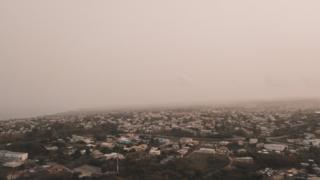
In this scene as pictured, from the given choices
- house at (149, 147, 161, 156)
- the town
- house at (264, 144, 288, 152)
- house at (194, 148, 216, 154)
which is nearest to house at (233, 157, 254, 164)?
the town

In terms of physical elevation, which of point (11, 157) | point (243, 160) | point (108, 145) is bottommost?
point (243, 160)

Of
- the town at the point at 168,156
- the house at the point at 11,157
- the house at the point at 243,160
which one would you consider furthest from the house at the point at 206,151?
the house at the point at 11,157

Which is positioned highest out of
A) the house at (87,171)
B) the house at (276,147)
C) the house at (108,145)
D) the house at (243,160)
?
the house at (108,145)

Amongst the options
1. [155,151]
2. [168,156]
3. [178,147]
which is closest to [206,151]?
[168,156]

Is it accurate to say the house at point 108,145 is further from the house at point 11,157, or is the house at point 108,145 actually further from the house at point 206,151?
the house at point 206,151

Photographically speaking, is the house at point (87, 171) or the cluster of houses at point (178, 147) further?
the cluster of houses at point (178, 147)

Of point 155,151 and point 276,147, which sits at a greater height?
point 155,151

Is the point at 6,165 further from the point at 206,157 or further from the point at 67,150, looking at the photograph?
the point at 206,157

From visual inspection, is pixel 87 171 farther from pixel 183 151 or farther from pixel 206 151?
pixel 206 151

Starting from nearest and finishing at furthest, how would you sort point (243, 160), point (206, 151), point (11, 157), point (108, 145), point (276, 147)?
point (243, 160), point (11, 157), point (206, 151), point (276, 147), point (108, 145)

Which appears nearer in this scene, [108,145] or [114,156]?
[114,156]

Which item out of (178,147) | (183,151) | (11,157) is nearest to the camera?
(11,157)

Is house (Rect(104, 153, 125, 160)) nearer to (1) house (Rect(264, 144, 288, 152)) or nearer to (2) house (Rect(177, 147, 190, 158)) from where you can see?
(2) house (Rect(177, 147, 190, 158))
